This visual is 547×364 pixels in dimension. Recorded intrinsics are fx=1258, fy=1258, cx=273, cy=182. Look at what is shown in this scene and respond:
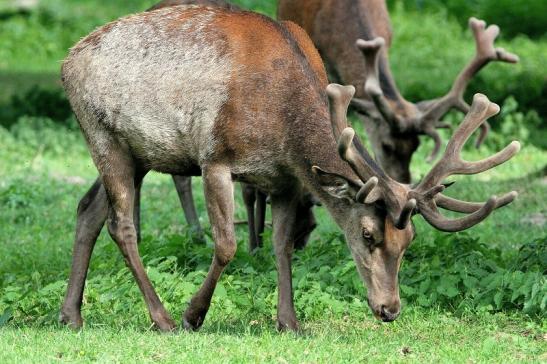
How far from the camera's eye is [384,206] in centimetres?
697

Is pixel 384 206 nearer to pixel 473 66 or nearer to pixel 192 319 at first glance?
pixel 192 319

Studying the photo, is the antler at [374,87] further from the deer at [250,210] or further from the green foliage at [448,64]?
the green foliage at [448,64]

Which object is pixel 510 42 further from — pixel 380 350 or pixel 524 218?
pixel 380 350

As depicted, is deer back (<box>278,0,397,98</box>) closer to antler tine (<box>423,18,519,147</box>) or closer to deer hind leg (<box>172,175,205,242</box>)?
antler tine (<box>423,18,519,147</box>)

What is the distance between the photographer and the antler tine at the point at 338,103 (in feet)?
22.8

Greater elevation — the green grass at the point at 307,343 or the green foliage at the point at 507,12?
the green grass at the point at 307,343

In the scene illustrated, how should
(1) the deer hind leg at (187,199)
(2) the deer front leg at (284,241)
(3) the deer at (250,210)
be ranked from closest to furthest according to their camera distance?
1. (2) the deer front leg at (284,241)
2. (3) the deer at (250,210)
3. (1) the deer hind leg at (187,199)

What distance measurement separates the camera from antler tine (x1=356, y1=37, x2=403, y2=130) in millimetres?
11523

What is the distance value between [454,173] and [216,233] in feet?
4.68

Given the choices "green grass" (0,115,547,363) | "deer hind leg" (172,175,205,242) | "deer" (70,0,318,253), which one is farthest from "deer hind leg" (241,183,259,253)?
"deer hind leg" (172,175,205,242)

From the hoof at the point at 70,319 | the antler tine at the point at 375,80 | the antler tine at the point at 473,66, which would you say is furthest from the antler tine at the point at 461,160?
the antler tine at the point at 473,66

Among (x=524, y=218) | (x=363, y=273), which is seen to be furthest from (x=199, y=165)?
(x=524, y=218)

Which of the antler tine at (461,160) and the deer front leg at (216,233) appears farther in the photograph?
the deer front leg at (216,233)

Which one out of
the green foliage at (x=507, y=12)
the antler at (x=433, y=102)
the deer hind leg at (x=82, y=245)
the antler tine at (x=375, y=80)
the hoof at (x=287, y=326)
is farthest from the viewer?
the green foliage at (x=507, y=12)
